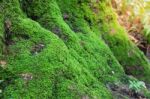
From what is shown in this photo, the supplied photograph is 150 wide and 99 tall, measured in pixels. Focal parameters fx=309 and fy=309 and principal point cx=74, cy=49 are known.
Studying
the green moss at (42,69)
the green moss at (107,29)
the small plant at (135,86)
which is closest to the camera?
the green moss at (42,69)

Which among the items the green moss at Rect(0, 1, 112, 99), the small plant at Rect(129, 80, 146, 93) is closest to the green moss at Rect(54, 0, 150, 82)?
the small plant at Rect(129, 80, 146, 93)

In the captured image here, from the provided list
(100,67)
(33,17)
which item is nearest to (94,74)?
(100,67)

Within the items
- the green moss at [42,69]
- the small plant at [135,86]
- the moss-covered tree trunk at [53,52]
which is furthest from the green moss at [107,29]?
the green moss at [42,69]

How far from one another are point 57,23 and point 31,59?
Answer: 3.09ft

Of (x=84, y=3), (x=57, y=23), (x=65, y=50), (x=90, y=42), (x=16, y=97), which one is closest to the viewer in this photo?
(x=16, y=97)

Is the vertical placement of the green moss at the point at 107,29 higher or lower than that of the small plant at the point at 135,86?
higher

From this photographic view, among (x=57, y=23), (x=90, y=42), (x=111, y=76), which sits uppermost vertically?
(x=57, y=23)

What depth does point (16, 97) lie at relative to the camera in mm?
3418

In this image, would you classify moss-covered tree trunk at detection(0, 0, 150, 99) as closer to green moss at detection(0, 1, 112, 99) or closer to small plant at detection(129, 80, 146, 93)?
green moss at detection(0, 1, 112, 99)

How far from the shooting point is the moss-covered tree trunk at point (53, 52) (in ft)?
12.0

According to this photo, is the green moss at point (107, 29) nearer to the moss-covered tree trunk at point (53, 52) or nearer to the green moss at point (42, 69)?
the moss-covered tree trunk at point (53, 52)

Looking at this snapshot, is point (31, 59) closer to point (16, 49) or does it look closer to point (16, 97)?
point (16, 49)

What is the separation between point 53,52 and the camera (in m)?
3.96

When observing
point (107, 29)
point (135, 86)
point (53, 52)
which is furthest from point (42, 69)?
point (107, 29)
